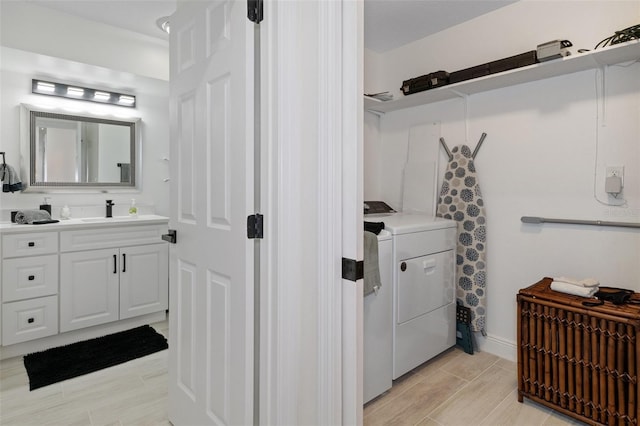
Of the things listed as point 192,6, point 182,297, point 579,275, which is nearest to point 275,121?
point 192,6

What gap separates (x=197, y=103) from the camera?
1.49 metres

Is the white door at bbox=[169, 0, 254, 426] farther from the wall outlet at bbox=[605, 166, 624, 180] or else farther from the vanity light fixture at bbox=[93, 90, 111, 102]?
the wall outlet at bbox=[605, 166, 624, 180]

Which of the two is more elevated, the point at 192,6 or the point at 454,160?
the point at 192,6

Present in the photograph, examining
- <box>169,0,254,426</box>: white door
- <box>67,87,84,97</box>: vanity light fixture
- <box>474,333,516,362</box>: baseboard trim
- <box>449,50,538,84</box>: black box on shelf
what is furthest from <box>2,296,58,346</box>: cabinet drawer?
<box>449,50,538,84</box>: black box on shelf

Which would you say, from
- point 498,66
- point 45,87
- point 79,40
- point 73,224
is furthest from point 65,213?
point 498,66

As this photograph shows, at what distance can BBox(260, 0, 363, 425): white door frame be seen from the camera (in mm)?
1112

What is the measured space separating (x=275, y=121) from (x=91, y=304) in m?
2.53

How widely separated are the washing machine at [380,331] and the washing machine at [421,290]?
4 cm

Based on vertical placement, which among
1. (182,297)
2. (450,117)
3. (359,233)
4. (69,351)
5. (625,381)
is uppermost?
(450,117)

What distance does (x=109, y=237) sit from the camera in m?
2.83

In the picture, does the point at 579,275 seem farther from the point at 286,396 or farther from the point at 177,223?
the point at 177,223

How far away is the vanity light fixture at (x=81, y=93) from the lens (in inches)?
112

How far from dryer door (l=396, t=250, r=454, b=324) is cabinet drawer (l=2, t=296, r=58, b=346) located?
2500mm

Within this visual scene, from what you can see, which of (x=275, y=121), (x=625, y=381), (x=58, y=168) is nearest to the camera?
(x=275, y=121)
